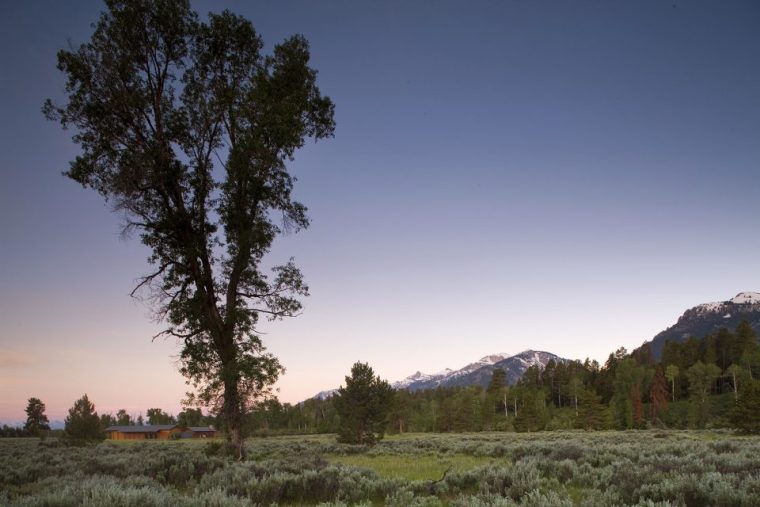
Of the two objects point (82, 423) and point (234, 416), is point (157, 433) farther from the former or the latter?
point (234, 416)

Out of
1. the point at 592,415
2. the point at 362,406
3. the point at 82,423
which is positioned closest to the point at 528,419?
the point at 592,415

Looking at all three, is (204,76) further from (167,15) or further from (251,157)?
(251,157)

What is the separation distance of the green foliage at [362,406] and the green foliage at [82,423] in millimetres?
34374

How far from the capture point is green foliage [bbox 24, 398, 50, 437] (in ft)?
295

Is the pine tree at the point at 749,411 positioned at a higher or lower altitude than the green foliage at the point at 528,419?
higher

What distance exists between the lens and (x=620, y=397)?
90.4 m

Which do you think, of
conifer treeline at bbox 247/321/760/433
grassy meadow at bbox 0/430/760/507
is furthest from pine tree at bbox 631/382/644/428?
grassy meadow at bbox 0/430/760/507

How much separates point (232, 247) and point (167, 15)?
9.07 m

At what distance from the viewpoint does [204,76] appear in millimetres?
17484

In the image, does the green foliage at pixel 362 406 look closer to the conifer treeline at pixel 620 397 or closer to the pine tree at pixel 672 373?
the conifer treeline at pixel 620 397

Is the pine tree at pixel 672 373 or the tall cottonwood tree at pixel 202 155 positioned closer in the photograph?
the tall cottonwood tree at pixel 202 155

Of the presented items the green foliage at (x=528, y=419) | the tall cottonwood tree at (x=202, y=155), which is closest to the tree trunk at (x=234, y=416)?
the tall cottonwood tree at (x=202, y=155)

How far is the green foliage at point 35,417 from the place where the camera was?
89812mm

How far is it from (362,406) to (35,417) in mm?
91534
